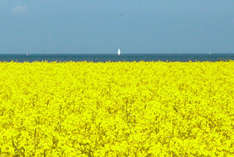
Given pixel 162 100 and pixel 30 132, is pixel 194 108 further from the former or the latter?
pixel 30 132

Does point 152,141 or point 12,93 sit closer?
point 152,141

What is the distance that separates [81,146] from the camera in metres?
8.73

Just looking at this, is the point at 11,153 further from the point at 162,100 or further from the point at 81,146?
the point at 162,100

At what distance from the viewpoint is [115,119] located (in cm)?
1067

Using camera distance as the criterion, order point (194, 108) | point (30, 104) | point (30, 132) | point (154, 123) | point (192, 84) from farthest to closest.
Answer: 1. point (192, 84)
2. point (30, 104)
3. point (194, 108)
4. point (154, 123)
5. point (30, 132)

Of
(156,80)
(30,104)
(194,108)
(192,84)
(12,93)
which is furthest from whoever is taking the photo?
(156,80)

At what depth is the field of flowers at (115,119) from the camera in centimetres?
847

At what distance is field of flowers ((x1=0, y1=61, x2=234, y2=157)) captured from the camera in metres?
8.47

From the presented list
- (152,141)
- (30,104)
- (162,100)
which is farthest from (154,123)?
(30,104)

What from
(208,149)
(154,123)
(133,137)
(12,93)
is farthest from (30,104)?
(208,149)

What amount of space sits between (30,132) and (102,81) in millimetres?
8989

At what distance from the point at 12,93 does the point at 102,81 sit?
4.19 m

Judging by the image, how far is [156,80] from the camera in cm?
1988

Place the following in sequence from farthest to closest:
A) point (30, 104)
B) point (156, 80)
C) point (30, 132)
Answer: point (156, 80), point (30, 104), point (30, 132)
